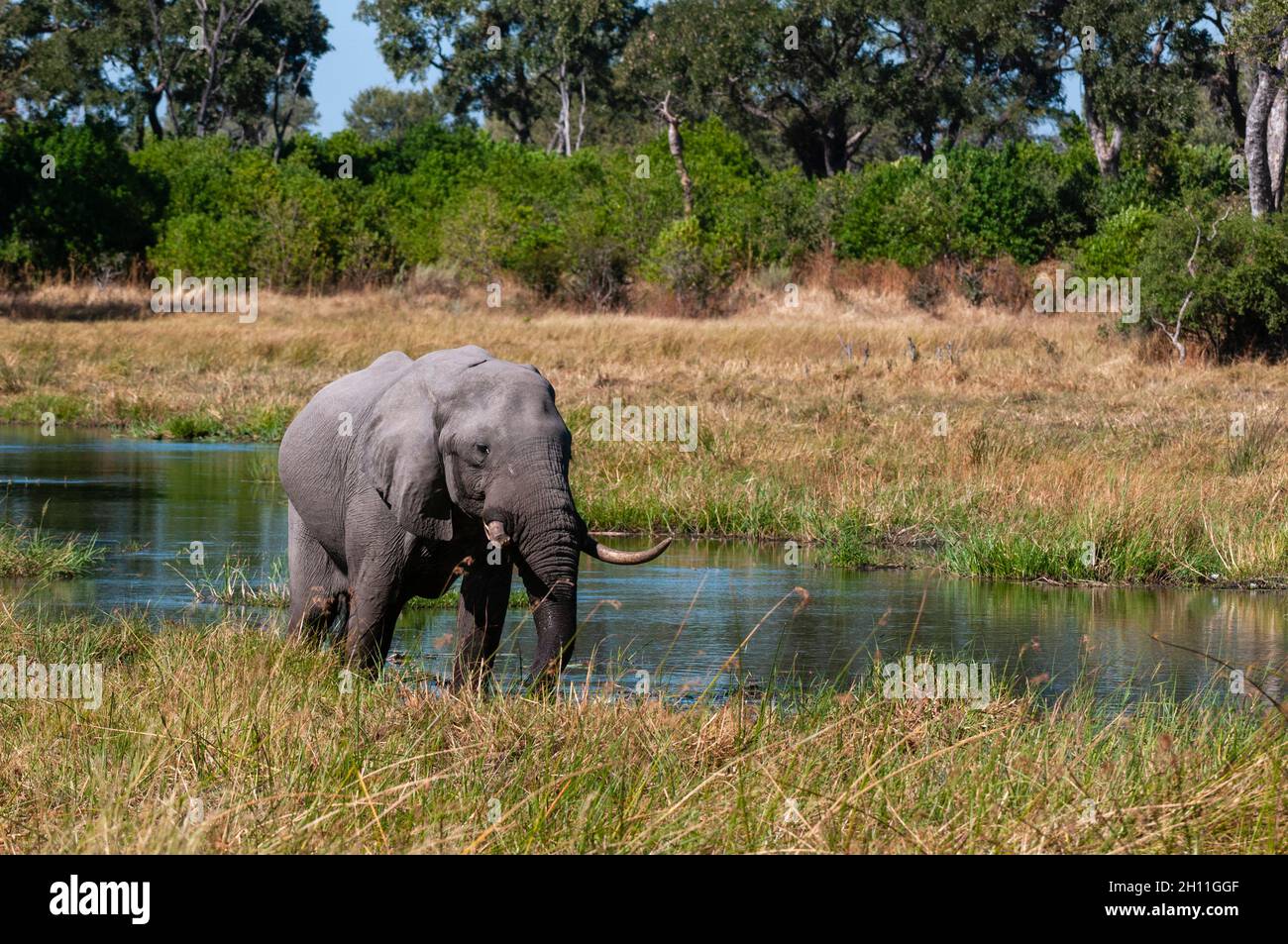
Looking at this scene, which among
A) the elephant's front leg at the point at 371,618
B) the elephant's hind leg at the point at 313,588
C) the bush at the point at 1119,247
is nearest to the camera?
the elephant's front leg at the point at 371,618

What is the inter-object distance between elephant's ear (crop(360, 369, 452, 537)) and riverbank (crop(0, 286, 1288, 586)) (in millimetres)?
6254

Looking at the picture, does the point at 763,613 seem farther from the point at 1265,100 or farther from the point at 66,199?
the point at 66,199

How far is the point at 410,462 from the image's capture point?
7.89 meters

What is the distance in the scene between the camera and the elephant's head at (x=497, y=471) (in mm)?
7613

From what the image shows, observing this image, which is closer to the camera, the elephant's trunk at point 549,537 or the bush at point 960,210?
the elephant's trunk at point 549,537

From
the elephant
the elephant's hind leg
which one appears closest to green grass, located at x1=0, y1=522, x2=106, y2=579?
the elephant's hind leg

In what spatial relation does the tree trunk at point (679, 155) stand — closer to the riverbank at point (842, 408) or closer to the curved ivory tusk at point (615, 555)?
the riverbank at point (842, 408)

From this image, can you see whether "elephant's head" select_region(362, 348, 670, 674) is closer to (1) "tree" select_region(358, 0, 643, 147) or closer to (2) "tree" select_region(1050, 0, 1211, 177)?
(2) "tree" select_region(1050, 0, 1211, 177)

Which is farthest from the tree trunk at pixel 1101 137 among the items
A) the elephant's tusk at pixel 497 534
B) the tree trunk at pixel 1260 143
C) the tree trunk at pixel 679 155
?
the elephant's tusk at pixel 497 534

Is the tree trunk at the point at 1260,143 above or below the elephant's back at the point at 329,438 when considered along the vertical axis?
above

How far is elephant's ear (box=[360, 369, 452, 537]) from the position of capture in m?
7.89

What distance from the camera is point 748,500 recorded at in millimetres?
15203
